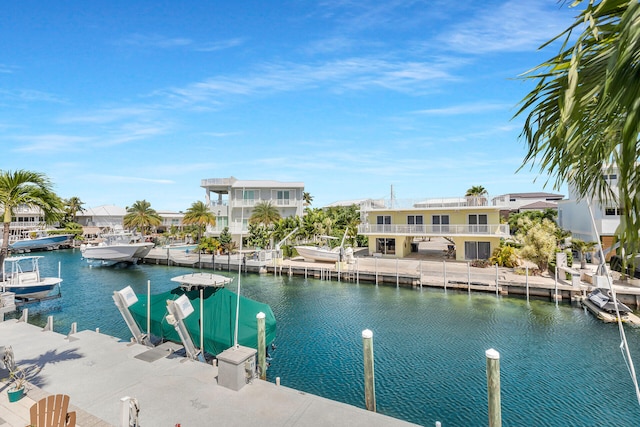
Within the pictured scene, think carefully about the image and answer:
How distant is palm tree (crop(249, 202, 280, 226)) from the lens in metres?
48.3

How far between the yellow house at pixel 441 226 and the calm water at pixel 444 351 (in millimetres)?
11131

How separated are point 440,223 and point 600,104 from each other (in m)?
36.2

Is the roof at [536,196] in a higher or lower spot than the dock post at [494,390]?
higher

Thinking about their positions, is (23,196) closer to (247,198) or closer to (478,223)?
(478,223)

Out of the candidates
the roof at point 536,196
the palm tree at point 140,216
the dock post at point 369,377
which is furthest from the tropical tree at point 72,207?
the roof at point 536,196

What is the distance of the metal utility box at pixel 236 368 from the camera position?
9.64m

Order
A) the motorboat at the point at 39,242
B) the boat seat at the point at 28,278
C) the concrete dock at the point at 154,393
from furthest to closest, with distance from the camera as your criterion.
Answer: the motorboat at the point at 39,242, the boat seat at the point at 28,278, the concrete dock at the point at 154,393

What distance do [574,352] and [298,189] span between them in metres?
43.6

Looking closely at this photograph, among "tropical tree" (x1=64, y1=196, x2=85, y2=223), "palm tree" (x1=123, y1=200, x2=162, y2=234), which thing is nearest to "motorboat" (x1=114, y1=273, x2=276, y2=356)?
"palm tree" (x1=123, y1=200, x2=162, y2=234)

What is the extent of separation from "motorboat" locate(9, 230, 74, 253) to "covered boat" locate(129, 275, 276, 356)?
205 ft

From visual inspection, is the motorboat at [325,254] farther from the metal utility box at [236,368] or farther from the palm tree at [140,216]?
the palm tree at [140,216]

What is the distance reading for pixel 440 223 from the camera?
36.9 m

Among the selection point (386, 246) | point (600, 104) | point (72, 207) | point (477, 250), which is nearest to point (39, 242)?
point (72, 207)

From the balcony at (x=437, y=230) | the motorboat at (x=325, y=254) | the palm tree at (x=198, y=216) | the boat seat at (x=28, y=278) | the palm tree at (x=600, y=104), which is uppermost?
the palm tree at (x=198, y=216)
